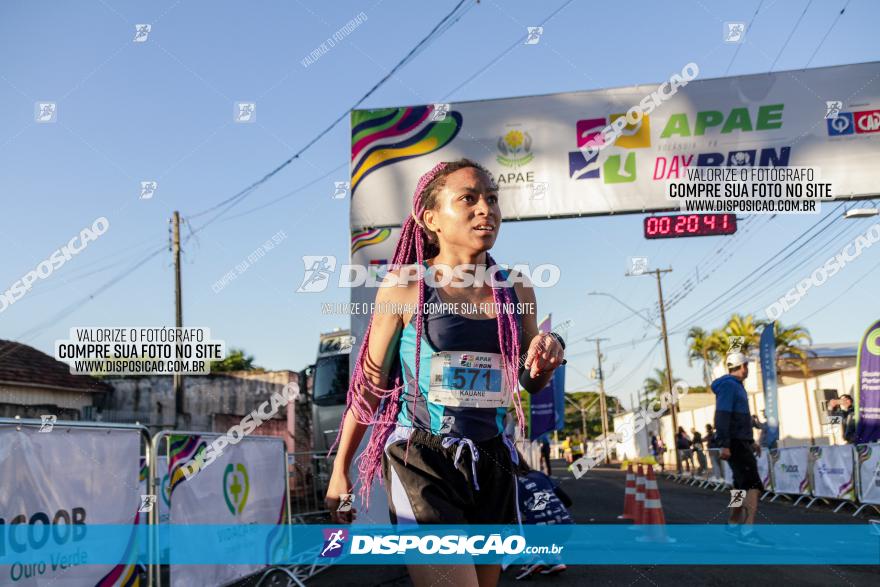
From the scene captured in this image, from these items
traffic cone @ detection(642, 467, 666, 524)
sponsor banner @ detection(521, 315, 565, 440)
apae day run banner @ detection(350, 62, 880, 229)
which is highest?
apae day run banner @ detection(350, 62, 880, 229)

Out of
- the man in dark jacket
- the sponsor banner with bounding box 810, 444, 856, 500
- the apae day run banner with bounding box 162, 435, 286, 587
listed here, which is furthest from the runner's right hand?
the man in dark jacket

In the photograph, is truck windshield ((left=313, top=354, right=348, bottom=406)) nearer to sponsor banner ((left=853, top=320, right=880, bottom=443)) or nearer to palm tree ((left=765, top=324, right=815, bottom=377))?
sponsor banner ((left=853, top=320, right=880, bottom=443))

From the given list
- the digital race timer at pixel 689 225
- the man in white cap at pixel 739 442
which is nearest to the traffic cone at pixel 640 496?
the man in white cap at pixel 739 442

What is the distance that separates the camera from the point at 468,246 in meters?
2.84

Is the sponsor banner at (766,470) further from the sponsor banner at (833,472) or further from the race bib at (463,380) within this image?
the race bib at (463,380)

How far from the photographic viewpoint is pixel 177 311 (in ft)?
75.0

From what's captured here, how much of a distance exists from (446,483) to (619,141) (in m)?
9.51

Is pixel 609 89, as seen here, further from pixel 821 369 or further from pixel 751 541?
pixel 821 369

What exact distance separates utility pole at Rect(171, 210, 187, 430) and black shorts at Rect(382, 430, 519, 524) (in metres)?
19.8

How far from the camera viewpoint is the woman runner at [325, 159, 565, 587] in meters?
2.57

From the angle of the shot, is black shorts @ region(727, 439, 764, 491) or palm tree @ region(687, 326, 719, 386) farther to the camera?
palm tree @ region(687, 326, 719, 386)

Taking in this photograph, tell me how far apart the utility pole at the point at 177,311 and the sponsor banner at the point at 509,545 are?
12944 mm

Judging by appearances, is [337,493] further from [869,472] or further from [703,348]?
[703,348]

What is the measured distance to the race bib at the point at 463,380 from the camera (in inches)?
105
